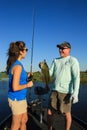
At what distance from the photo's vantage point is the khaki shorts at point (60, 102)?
6727 millimetres

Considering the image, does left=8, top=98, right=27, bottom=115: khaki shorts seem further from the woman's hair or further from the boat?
the boat

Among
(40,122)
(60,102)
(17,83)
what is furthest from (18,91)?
(40,122)

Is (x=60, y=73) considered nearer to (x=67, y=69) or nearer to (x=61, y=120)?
(x=67, y=69)

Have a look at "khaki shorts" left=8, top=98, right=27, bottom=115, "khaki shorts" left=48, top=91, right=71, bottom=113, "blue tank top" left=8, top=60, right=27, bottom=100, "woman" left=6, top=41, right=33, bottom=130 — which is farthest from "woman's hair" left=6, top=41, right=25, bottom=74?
"khaki shorts" left=48, top=91, right=71, bottom=113

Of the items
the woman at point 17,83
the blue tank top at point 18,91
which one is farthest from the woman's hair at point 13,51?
→ the blue tank top at point 18,91

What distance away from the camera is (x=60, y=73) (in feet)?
22.0

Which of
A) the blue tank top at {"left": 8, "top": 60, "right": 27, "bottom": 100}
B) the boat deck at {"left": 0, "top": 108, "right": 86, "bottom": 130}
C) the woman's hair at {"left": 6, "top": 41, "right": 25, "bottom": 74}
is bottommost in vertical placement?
the boat deck at {"left": 0, "top": 108, "right": 86, "bottom": 130}

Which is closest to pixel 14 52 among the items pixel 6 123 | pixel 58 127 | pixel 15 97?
pixel 15 97

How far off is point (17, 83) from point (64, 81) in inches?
69.1

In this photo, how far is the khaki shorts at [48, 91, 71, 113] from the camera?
6.73 meters

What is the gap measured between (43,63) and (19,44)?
142 cm

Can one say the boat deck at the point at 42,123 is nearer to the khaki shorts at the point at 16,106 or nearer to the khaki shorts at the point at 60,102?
the khaki shorts at the point at 60,102

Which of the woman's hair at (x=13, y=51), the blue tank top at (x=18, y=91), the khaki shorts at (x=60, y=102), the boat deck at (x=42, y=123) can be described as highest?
the woman's hair at (x=13, y=51)

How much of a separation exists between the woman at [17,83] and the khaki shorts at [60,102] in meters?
1.45
